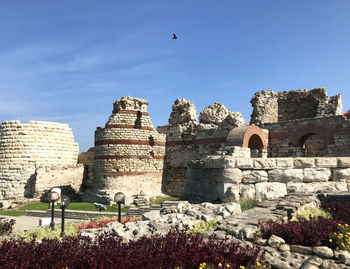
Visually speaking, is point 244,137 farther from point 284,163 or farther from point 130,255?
point 130,255

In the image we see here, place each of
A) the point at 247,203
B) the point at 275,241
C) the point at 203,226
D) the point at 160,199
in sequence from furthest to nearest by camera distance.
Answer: the point at 160,199
the point at 247,203
the point at 203,226
the point at 275,241

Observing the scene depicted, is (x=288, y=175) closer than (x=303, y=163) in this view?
Yes

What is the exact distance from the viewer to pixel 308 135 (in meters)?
16.4

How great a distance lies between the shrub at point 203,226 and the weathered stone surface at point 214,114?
55.2 ft

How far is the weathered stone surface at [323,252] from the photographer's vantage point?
13.9ft

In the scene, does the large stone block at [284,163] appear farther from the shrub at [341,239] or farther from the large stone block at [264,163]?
the shrub at [341,239]

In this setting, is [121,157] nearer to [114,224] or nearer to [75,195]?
[75,195]

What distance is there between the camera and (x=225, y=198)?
8.08 meters

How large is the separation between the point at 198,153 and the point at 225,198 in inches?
489

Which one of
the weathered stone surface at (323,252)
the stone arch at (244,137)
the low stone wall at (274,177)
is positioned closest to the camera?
the weathered stone surface at (323,252)

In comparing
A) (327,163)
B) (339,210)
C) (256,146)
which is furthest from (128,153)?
(339,210)

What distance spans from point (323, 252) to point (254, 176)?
12.9 ft

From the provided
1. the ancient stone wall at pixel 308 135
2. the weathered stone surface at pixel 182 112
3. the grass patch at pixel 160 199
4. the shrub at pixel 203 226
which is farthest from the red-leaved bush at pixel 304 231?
the weathered stone surface at pixel 182 112

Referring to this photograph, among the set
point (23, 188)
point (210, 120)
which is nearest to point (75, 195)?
point (23, 188)
